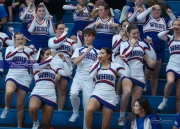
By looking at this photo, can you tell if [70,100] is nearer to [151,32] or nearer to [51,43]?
[51,43]

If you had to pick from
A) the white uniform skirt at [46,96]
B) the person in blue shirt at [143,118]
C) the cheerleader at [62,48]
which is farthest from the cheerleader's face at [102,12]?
the person in blue shirt at [143,118]

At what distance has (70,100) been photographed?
29.1 feet

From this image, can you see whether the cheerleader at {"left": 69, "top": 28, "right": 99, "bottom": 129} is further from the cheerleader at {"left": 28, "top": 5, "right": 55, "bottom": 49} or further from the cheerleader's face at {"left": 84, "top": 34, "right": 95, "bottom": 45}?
the cheerleader at {"left": 28, "top": 5, "right": 55, "bottom": 49}

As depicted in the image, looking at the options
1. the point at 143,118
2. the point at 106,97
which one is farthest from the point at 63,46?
the point at 143,118

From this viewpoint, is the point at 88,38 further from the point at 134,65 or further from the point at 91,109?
the point at 91,109

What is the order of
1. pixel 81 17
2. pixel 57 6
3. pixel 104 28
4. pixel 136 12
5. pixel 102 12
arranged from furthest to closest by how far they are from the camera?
pixel 57 6 → pixel 81 17 → pixel 136 12 → pixel 104 28 → pixel 102 12

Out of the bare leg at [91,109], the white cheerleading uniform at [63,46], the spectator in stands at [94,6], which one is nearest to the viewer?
the bare leg at [91,109]

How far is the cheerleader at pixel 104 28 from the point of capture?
9.23m

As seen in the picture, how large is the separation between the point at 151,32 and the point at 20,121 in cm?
255

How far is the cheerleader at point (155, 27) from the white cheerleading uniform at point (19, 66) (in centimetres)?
189

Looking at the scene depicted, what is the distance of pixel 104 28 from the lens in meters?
9.29

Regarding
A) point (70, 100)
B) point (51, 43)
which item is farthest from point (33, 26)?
point (70, 100)

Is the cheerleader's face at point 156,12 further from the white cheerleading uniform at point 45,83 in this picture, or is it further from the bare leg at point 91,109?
the bare leg at point 91,109

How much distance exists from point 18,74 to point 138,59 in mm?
1814
